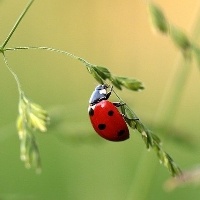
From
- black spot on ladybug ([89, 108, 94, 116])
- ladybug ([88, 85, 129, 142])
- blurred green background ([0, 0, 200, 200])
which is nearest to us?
ladybug ([88, 85, 129, 142])

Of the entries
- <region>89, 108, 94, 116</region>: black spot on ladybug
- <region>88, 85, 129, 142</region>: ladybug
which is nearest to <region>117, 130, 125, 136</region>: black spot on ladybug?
<region>88, 85, 129, 142</region>: ladybug

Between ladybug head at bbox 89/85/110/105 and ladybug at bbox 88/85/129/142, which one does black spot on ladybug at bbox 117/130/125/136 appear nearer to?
ladybug at bbox 88/85/129/142

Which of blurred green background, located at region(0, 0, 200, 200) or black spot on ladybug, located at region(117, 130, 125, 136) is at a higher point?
black spot on ladybug, located at region(117, 130, 125, 136)

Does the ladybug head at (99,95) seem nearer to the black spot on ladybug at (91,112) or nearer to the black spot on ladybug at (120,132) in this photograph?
the black spot on ladybug at (91,112)

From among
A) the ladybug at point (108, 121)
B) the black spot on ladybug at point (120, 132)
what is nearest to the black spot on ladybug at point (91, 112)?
the ladybug at point (108, 121)

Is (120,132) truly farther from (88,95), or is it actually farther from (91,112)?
(88,95)

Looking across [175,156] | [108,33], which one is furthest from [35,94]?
[175,156]
